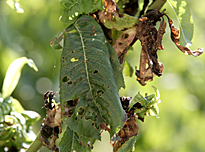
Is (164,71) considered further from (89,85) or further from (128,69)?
(89,85)

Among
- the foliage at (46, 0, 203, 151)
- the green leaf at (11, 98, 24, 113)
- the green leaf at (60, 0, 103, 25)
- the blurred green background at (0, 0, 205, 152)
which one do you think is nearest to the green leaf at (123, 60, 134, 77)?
the foliage at (46, 0, 203, 151)

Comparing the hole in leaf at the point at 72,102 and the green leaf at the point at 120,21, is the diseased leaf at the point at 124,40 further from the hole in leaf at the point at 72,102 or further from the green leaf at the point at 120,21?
the hole in leaf at the point at 72,102

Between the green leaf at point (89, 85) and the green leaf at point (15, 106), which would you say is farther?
the green leaf at point (15, 106)

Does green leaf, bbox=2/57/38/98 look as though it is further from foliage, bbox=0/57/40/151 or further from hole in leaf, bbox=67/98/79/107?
hole in leaf, bbox=67/98/79/107

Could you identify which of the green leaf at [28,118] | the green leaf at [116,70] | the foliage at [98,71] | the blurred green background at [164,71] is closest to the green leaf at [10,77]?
the green leaf at [28,118]

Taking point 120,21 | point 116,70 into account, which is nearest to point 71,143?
point 116,70

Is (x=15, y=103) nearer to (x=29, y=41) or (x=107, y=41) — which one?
(x=107, y=41)
